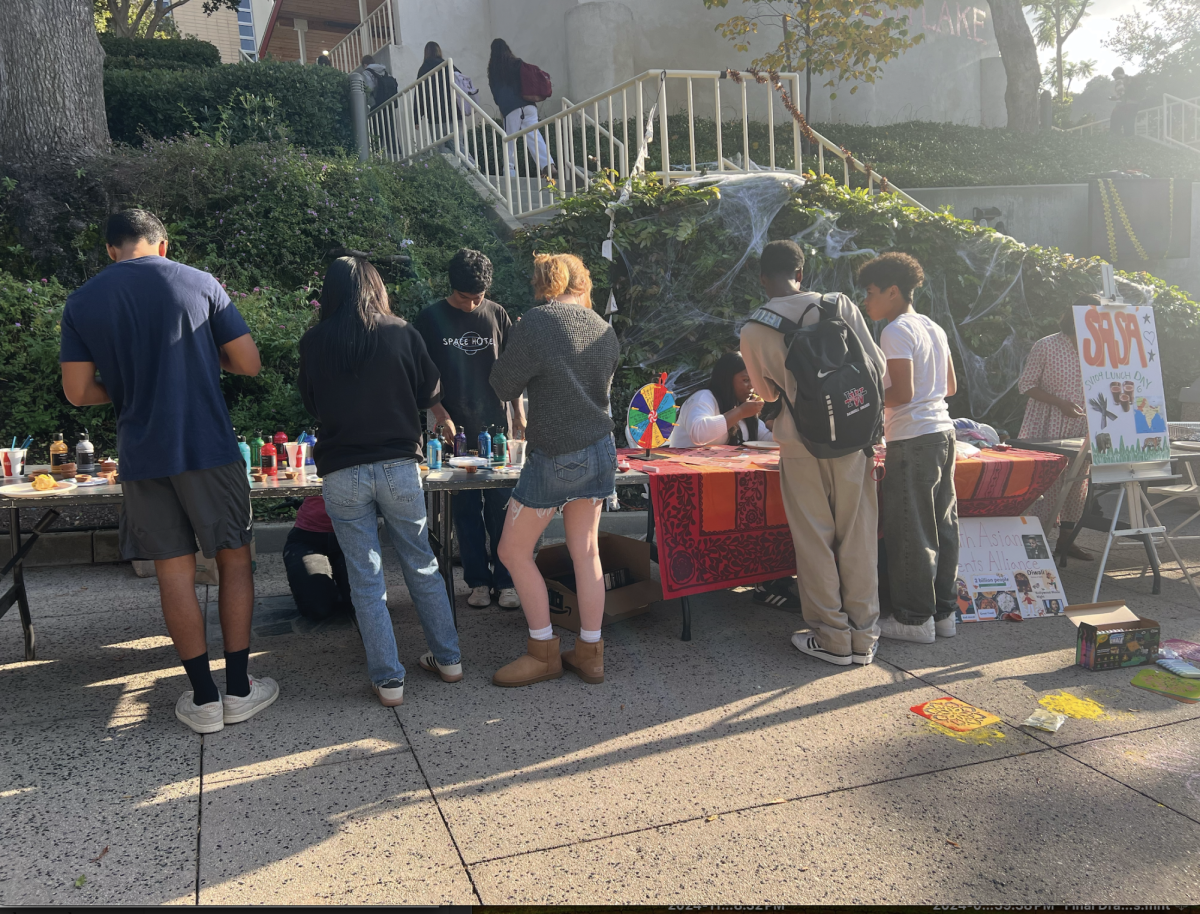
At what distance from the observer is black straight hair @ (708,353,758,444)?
498 centimetres

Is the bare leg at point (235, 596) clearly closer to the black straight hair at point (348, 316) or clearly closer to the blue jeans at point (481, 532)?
the black straight hair at point (348, 316)

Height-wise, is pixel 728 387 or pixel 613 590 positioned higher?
pixel 728 387

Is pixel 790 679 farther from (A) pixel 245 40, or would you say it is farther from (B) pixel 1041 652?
(A) pixel 245 40

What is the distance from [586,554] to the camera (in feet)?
11.8

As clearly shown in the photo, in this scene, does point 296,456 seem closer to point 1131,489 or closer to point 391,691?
point 391,691

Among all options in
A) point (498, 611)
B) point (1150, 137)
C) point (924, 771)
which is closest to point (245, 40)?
point (1150, 137)

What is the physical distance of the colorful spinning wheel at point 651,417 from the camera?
15.6 feet

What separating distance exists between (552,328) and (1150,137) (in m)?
19.7

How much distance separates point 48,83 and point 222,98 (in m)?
3.11

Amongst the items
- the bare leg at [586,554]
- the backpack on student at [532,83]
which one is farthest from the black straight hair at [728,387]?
the backpack on student at [532,83]

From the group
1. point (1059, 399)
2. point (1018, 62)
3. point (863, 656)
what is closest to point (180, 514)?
point (863, 656)

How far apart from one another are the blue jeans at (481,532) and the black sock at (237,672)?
1.52 meters

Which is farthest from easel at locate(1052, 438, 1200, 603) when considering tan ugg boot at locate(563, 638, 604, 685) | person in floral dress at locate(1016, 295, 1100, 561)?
tan ugg boot at locate(563, 638, 604, 685)

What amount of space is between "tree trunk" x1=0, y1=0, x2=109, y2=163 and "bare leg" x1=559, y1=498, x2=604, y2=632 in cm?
702
